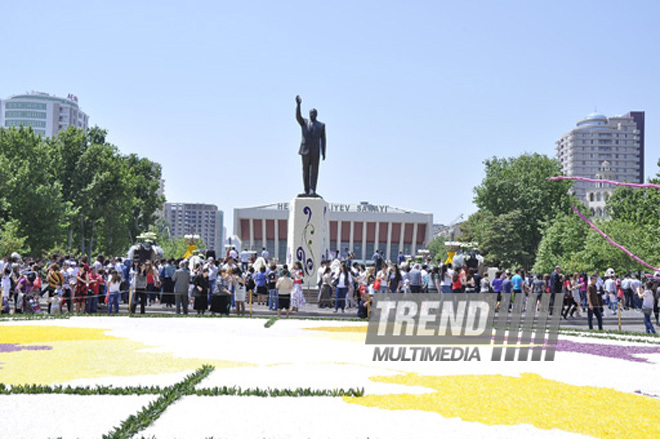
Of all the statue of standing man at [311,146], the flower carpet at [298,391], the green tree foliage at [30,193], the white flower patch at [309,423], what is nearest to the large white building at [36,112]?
the green tree foliage at [30,193]

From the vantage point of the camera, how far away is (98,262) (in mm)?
23938

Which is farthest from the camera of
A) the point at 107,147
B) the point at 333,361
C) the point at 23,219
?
the point at 107,147

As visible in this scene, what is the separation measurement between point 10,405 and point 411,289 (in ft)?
57.2

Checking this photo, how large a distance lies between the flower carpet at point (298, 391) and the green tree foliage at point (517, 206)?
6101 cm

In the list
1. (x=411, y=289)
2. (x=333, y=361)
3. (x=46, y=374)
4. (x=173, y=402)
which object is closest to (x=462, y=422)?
(x=173, y=402)

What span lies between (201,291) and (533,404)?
15.8m

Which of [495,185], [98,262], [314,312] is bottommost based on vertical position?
[314,312]

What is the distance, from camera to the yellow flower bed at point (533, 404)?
679 centimetres

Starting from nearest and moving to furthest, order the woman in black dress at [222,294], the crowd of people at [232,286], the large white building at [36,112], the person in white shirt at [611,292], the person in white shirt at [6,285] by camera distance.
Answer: the person in white shirt at [6,285]
the crowd of people at [232,286]
the woman in black dress at [222,294]
the person in white shirt at [611,292]
the large white building at [36,112]

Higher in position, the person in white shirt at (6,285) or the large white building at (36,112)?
the large white building at (36,112)

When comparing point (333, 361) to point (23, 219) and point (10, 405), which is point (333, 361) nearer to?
point (10, 405)

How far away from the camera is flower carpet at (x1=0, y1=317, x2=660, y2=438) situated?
21.2ft

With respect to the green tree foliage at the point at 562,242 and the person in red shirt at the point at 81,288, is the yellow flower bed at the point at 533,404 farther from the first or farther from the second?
the green tree foliage at the point at 562,242

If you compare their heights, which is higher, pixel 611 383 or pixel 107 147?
pixel 107 147
